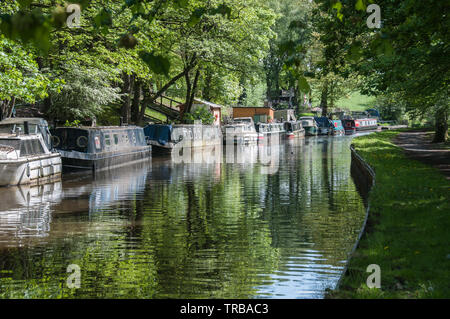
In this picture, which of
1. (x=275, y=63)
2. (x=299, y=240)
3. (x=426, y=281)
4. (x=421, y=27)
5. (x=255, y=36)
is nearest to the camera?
(x=426, y=281)

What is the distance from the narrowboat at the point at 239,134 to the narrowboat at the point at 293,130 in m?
9.38

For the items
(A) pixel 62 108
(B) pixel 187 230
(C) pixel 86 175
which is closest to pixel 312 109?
(A) pixel 62 108

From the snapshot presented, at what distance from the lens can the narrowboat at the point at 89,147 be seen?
23031 millimetres

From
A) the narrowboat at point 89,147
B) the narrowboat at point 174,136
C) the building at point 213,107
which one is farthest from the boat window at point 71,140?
the building at point 213,107

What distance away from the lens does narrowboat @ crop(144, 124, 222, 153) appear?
33969 millimetres

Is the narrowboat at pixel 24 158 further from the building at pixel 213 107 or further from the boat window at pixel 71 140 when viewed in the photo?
the building at pixel 213 107

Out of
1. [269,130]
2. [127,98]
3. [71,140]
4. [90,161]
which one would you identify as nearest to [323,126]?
[269,130]

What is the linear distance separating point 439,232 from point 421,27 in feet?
11.7

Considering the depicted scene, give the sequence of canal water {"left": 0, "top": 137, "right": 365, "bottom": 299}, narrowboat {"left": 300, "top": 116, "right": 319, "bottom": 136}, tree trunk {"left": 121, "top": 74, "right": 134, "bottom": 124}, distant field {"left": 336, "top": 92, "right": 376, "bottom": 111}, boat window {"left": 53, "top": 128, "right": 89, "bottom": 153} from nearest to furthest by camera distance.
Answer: canal water {"left": 0, "top": 137, "right": 365, "bottom": 299} < boat window {"left": 53, "top": 128, "right": 89, "bottom": 153} < tree trunk {"left": 121, "top": 74, "right": 134, "bottom": 124} < narrowboat {"left": 300, "top": 116, "right": 319, "bottom": 136} < distant field {"left": 336, "top": 92, "right": 376, "bottom": 111}

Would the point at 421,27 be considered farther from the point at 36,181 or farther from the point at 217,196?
the point at 36,181

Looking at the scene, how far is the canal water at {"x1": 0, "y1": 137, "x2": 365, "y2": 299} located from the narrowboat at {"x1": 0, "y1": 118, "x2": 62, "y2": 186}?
0.41 m

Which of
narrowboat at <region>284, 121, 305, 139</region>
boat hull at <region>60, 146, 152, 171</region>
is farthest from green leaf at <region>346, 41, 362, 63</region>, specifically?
narrowboat at <region>284, 121, 305, 139</region>

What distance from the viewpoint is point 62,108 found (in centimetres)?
2938

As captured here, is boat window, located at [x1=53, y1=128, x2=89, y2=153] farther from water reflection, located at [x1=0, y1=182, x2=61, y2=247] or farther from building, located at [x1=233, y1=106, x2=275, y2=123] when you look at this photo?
building, located at [x1=233, y1=106, x2=275, y2=123]
